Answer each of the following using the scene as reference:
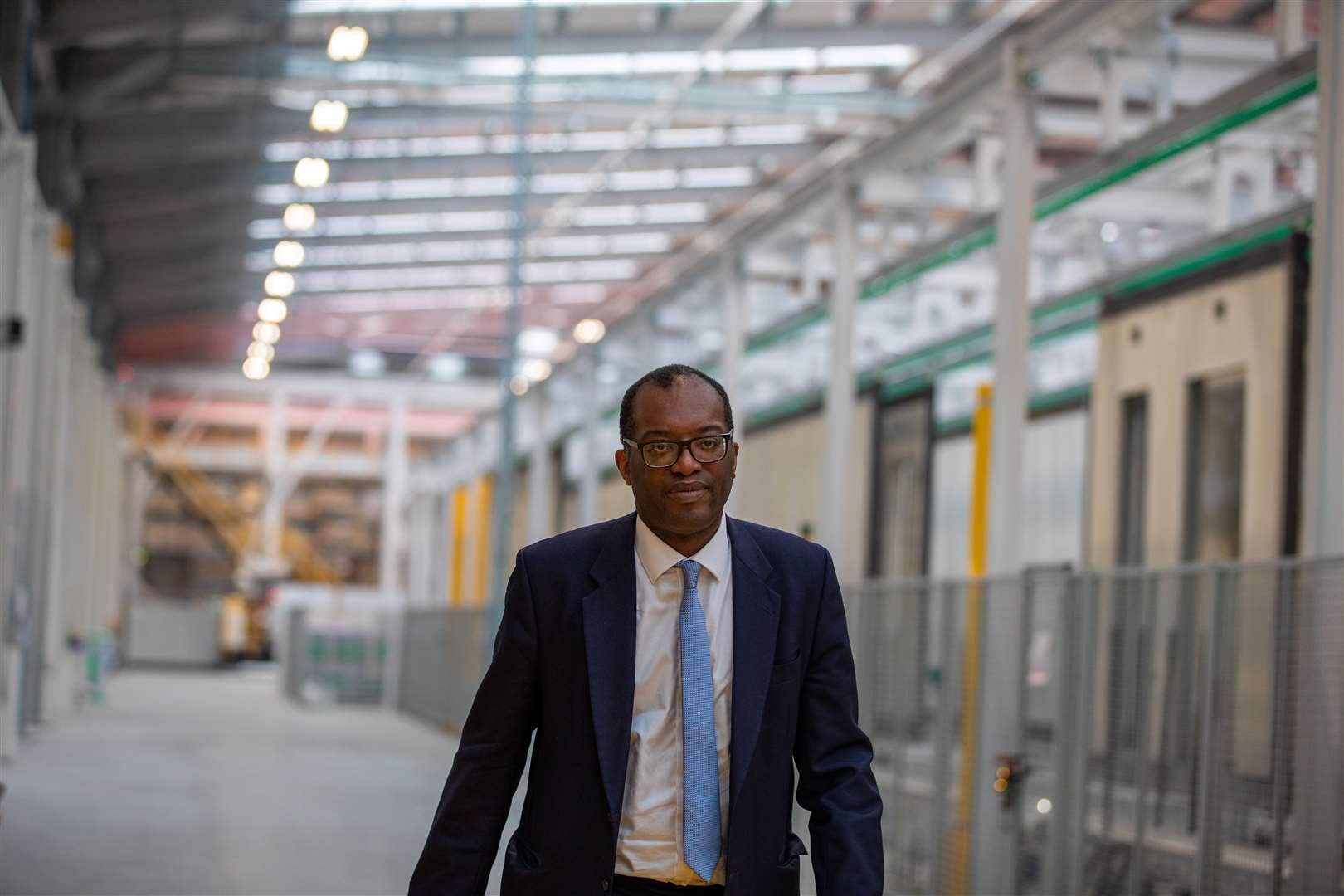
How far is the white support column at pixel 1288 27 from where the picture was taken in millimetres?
8411

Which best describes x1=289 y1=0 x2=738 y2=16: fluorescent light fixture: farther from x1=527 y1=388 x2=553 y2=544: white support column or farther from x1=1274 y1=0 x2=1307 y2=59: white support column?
x1=1274 y1=0 x2=1307 y2=59: white support column

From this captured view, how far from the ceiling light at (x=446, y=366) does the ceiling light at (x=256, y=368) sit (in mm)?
4045

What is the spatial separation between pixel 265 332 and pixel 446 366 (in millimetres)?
7916

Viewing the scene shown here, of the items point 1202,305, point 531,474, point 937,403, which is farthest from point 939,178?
point 531,474

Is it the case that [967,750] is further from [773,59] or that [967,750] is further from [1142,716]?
[773,59]

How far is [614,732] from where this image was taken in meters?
3.27

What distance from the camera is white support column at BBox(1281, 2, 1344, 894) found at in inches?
241

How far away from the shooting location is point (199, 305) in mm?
34438

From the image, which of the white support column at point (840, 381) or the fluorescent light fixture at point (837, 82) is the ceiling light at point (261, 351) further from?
the white support column at point (840, 381)

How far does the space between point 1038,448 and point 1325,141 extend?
628 centimetres

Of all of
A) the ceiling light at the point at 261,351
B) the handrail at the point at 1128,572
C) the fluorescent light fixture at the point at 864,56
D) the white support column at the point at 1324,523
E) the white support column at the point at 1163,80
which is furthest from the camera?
the ceiling light at the point at 261,351

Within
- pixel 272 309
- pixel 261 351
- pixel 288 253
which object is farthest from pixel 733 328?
pixel 261 351

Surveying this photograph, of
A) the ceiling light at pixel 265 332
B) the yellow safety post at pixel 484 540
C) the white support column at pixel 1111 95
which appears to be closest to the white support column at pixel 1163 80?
the white support column at pixel 1111 95

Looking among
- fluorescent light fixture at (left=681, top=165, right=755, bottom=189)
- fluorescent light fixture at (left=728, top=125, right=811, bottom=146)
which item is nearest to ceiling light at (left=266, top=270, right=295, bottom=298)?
fluorescent light fixture at (left=681, top=165, right=755, bottom=189)
